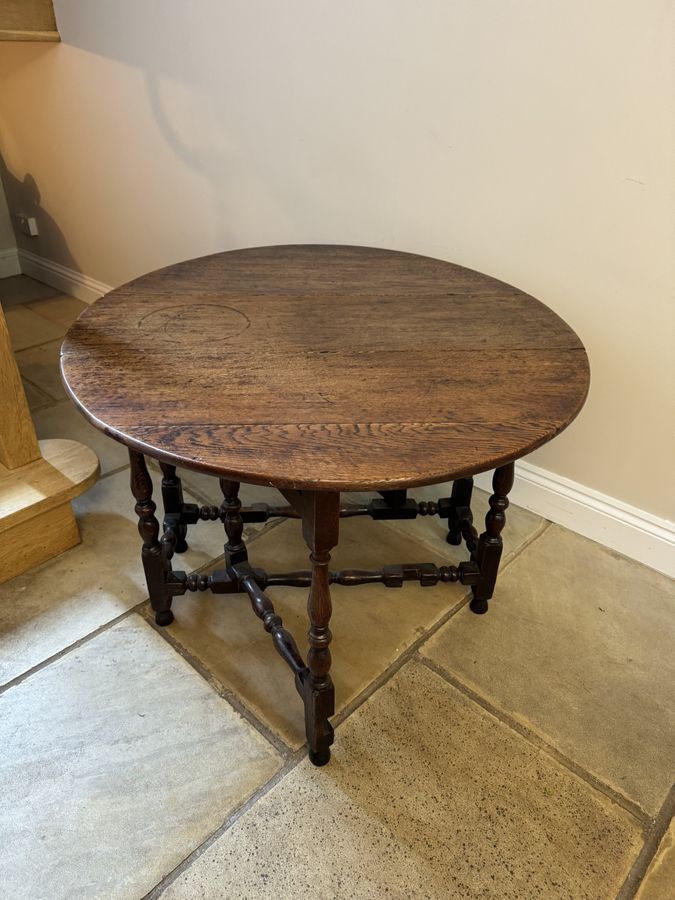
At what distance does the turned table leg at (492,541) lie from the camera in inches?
50.3

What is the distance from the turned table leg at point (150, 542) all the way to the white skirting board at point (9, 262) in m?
2.56

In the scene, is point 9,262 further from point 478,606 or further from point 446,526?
point 478,606

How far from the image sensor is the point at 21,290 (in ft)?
10.3

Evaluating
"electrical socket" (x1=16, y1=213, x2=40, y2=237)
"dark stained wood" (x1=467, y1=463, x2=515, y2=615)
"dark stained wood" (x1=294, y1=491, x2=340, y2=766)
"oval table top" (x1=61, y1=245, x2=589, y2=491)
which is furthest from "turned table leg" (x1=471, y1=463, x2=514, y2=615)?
"electrical socket" (x1=16, y1=213, x2=40, y2=237)

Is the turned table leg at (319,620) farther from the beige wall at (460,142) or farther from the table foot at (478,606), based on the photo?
the beige wall at (460,142)

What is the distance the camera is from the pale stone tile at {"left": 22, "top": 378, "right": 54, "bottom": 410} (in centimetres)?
223

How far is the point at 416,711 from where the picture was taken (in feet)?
4.11

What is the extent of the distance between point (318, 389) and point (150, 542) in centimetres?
55

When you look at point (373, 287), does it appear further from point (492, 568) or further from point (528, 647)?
point (528, 647)

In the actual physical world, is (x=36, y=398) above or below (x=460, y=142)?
below

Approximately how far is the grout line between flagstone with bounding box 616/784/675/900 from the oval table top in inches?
28.4

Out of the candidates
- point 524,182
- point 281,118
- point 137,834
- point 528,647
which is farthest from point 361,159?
point 137,834

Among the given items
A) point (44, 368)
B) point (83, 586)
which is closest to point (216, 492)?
point (83, 586)

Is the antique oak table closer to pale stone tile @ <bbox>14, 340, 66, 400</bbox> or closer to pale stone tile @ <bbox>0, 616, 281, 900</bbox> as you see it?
pale stone tile @ <bbox>0, 616, 281, 900</bbox>
